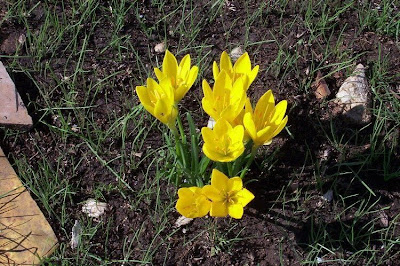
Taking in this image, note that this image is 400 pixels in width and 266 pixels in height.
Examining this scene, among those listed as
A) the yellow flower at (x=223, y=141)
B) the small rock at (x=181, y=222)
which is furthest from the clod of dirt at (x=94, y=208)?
the yellow flower at (x=223, y=141)

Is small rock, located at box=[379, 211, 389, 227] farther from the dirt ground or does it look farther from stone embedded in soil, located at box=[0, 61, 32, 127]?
stone embedded in soil, located at box=[0, 61, 32, 127]

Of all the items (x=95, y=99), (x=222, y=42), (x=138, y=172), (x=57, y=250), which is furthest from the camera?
(x=222, y=42)

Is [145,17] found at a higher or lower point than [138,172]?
higher

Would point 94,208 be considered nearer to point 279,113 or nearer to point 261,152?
point 261,152

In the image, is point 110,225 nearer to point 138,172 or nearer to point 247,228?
point 138,172

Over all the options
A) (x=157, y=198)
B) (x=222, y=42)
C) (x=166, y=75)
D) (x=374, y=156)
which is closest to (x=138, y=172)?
(x=157, y=198)

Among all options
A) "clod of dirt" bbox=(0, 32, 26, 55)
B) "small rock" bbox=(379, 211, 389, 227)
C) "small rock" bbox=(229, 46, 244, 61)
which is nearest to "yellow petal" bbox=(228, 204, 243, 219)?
"small rock" bbox=(379, 211, 389, 227)

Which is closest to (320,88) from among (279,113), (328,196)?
(328,196)
